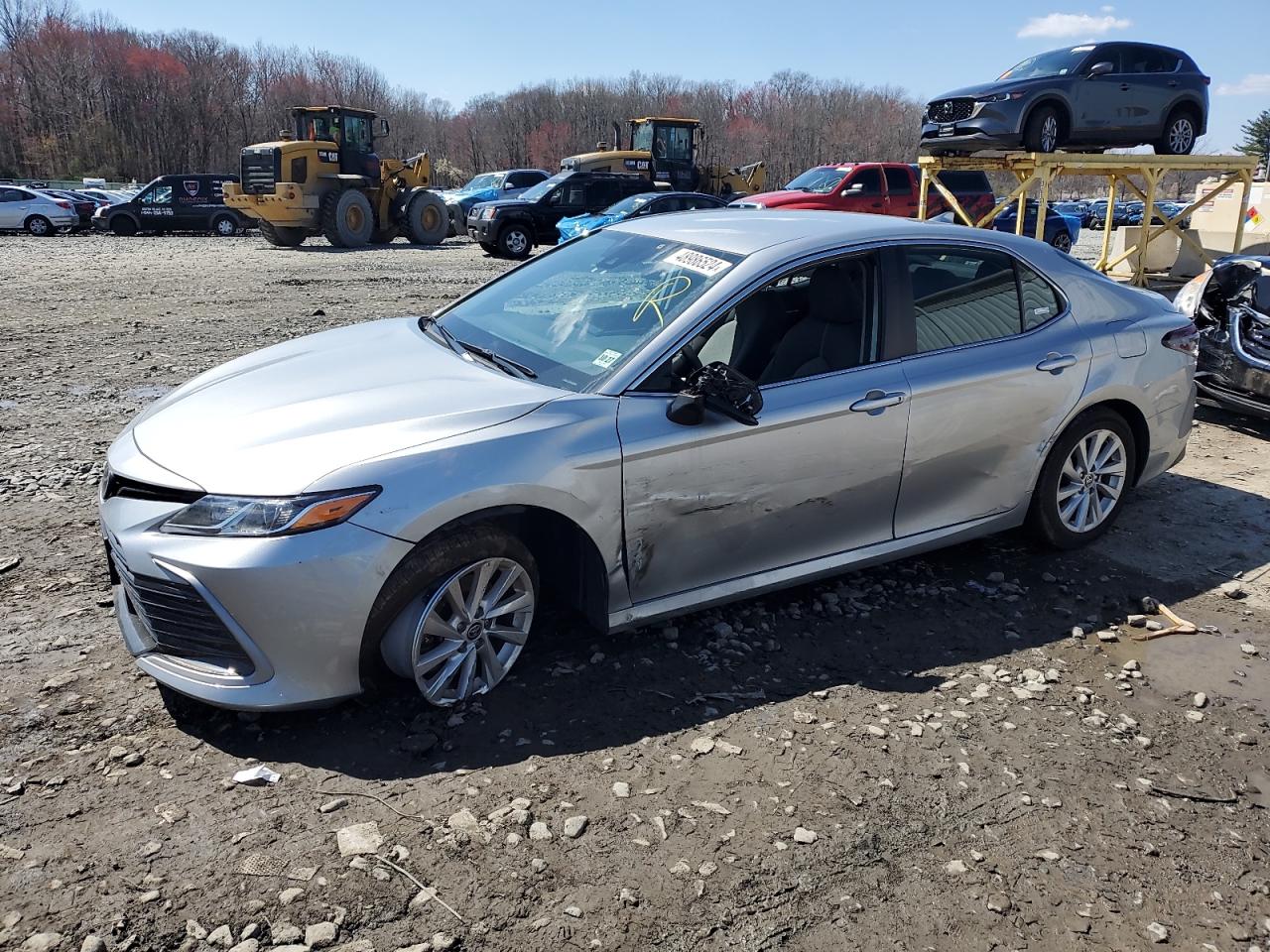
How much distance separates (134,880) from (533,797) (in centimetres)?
107

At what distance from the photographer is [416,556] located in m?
3.05

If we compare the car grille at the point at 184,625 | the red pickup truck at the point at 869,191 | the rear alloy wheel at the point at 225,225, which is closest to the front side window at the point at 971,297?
the car grille at the point at 184,625

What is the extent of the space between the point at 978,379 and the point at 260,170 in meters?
22.6

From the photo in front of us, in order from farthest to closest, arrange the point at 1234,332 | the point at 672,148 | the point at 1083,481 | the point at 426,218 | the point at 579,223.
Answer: the point at 672,148 → the point at 426,218 → the point at 579,223 → the point at 1234,332 → the point at 1083,481

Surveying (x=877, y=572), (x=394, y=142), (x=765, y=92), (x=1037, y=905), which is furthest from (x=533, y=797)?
(x=765, y=92)

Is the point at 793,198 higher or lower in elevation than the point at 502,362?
higher

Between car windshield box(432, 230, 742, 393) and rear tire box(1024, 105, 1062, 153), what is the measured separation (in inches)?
413

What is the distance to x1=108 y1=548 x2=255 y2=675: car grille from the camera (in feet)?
9.52

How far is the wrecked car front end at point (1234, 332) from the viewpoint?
22.6ft

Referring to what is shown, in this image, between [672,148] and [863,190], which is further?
[672,148]

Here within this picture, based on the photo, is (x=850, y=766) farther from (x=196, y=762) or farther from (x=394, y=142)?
(x=394, y=142)

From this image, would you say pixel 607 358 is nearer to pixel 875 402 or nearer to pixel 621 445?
pixel 621 445

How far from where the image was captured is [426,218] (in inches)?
1006

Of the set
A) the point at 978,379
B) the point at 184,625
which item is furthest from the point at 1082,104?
the point at 184,625
